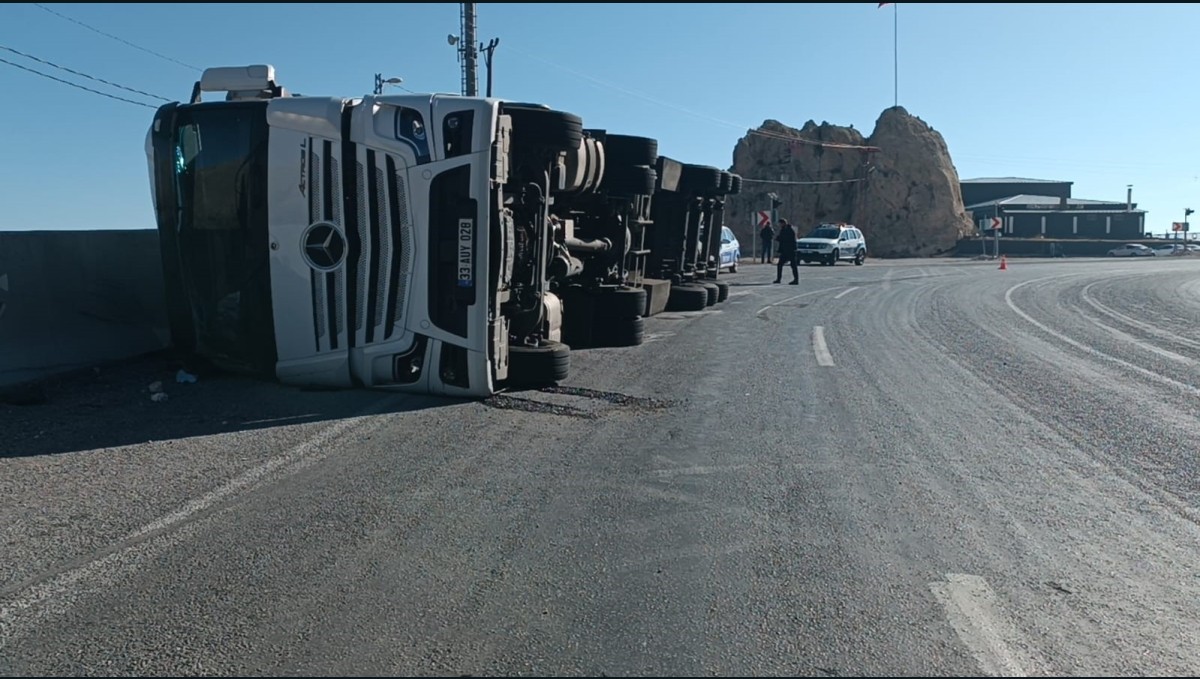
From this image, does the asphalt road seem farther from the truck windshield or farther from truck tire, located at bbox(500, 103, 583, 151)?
truck tire, located at bbox(500, 103, 583, 151)

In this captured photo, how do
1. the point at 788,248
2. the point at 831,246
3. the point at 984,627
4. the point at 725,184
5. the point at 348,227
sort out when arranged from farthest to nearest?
1. the point at 831,246
2. the point at 788,248
3. the point at 725,184
4. the point at 348,227
5. the point at 984,627

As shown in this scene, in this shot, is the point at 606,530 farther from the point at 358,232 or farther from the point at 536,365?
the point at 358,232

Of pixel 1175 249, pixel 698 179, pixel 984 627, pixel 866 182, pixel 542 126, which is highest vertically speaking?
pixel 866 182

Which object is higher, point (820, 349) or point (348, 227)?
point (348, 227)

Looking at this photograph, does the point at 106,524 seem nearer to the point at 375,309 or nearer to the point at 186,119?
the point at 375,309

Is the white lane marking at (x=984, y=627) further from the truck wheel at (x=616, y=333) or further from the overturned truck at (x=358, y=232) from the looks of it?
the truck wheel at (x=616, y=333)

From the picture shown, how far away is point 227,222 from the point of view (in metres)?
8.56

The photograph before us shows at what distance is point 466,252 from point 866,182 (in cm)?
6512

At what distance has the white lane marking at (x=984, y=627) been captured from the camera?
11.9ft

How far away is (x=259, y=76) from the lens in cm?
889

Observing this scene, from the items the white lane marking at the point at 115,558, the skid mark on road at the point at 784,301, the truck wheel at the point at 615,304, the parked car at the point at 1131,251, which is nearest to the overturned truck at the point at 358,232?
the white lane marking at the point at 115,558

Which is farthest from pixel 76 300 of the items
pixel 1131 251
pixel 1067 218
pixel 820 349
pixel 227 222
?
pixel 1067 218

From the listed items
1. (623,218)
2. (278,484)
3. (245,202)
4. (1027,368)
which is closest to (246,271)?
(245,202)

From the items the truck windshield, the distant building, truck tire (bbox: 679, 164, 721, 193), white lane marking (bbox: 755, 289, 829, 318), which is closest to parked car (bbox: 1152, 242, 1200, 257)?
the distant building
